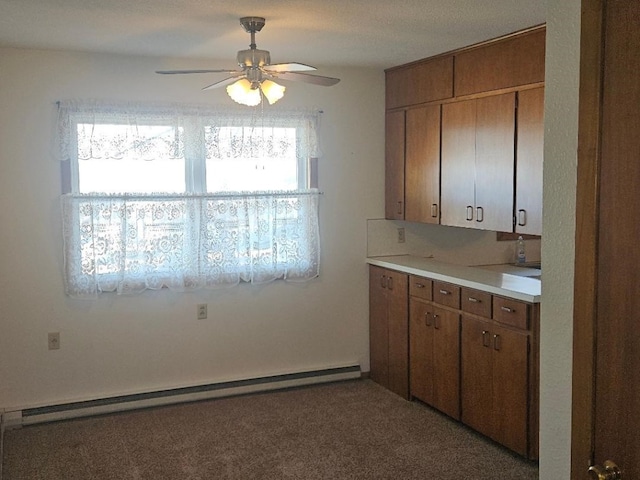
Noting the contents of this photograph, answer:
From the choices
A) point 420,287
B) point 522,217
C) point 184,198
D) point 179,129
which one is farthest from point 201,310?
point 522,217

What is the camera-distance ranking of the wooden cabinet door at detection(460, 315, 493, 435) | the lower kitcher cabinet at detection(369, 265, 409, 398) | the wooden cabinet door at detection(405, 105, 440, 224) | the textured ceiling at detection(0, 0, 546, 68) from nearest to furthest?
the textured ceiling at detection(0, 0, 546, 68)
the wooden cabinet door at detection(460, 315, 493, 435)
the wooden cabinet door at detection(405, 105, 440, 224)
the lower kitcher cabinet at detection(369, 265, 409, 398)

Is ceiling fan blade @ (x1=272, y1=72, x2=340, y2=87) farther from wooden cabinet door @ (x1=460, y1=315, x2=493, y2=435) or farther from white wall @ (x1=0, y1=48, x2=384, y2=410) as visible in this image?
wooden cabinet door @ (x1=460, y1=315, x2=493, y2=435)

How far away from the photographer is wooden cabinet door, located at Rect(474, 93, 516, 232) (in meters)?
3.87

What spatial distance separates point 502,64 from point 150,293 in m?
2.67

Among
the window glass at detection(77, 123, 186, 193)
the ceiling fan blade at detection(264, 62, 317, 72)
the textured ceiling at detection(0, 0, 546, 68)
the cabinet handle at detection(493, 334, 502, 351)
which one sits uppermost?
the textured ceiling at detection(0, 0, 546, 68)

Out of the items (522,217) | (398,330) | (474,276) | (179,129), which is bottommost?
(398,330)

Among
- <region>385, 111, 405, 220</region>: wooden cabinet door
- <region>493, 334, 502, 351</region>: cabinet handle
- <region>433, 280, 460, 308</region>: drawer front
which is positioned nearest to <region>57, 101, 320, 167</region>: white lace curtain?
<region>385, 111, 405, 220</region>: wooden cabinet door

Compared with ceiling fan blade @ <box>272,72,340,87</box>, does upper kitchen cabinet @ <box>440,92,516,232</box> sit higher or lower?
lower

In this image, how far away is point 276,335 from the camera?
16.2ft

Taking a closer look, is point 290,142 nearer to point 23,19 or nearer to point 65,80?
point 65,80

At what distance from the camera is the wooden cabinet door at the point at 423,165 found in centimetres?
457

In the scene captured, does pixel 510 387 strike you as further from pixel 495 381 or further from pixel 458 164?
pixel 458 164

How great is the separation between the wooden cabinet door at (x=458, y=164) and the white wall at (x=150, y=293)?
757mm

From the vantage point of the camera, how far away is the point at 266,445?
3904 millimetres
